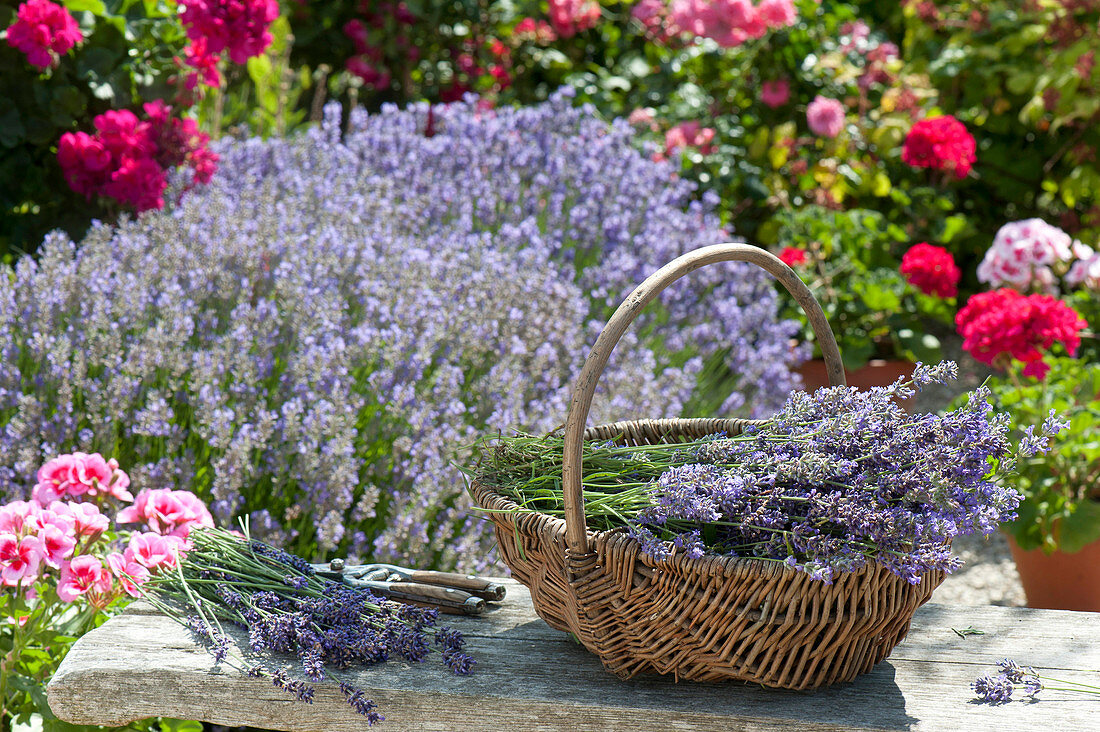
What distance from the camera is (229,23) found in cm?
291

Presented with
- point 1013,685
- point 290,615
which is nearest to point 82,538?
point 290,615

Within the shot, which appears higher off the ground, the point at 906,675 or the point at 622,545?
the point at 622,545

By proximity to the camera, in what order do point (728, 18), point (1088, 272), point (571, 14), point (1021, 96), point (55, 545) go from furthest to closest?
point (571, 14), point (1021, 96), point (728, 18), point (1088, 272), point (55, 545)

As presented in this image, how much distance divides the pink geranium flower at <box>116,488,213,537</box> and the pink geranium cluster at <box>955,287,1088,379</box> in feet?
6.46

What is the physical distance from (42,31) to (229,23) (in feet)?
1.68

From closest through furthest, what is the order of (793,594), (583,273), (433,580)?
(793,594)
(433,580)
(583,273)

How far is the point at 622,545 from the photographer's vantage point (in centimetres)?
116

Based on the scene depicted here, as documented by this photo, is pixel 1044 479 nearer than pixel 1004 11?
Yes

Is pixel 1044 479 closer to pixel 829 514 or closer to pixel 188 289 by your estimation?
pixel 829 514

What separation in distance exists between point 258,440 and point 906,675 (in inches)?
49.3

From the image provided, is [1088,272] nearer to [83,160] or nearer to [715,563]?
[715,563]

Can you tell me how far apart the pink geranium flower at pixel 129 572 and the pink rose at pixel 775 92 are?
3783 millimetres

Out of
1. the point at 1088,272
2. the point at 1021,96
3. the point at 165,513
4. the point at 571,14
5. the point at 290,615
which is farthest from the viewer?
the point at 571,14

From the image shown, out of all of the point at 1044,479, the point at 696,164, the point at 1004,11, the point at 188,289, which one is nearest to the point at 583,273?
the point at 188,289
